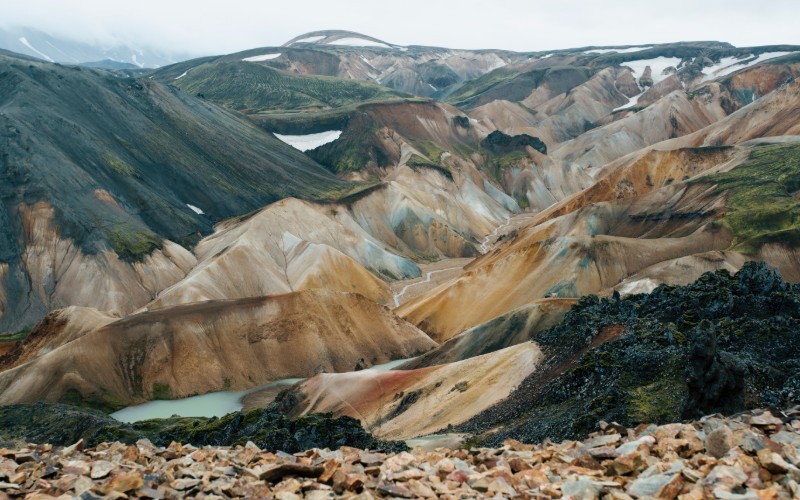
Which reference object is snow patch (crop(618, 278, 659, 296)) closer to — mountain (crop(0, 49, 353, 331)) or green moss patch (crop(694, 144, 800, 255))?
green moss patch (crop(694, 144, 800, 255))

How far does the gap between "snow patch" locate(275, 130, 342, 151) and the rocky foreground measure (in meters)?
172

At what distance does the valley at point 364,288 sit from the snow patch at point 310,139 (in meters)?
0.83

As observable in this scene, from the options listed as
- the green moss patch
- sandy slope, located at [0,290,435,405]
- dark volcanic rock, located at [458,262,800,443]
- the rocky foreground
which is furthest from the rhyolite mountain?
the rocky foreground

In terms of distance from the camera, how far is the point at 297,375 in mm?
71562

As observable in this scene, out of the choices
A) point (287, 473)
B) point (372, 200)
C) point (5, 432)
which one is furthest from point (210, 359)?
point (372, 200)

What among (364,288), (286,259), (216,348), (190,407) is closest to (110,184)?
(286,259)

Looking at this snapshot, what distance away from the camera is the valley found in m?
30.5

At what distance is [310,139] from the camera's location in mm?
189125

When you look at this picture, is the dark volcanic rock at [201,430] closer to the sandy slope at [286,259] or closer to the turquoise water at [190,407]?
the turquoise water at [190,407]

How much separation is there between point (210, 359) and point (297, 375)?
8491 mm

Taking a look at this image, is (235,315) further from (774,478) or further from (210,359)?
(774,478)

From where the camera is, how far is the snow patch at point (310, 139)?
186375 millimetres

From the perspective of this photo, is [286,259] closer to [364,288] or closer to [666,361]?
[364,288]

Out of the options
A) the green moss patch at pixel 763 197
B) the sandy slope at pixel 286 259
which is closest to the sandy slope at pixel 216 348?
→ the sandy slope at pixel 286 259
